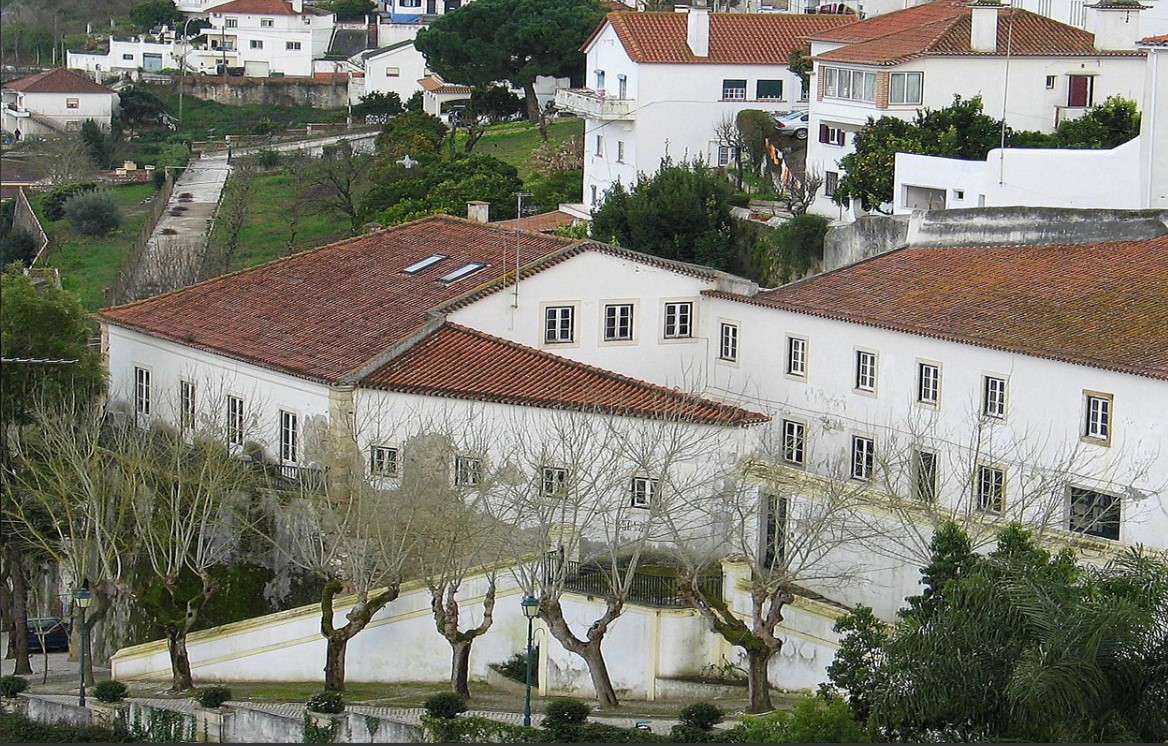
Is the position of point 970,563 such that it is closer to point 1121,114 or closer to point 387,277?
point 387,277

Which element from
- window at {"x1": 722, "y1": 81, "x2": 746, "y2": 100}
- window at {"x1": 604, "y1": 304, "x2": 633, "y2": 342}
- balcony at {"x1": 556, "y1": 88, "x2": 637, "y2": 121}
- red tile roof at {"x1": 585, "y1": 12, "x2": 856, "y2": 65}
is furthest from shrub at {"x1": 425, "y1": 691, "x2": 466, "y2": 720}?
window at {"x1": 722, "y1": 81, "x2": 746, "y2": 100}

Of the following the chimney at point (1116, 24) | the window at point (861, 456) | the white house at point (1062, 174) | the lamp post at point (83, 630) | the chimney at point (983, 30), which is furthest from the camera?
the chimney at point (1116, 24)

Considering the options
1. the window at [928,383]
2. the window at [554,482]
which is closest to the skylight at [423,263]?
the window at [554,482]

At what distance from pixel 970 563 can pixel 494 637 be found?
376 inches

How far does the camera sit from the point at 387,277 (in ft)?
161

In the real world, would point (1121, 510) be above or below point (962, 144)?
below

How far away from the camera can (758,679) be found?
1442 inches

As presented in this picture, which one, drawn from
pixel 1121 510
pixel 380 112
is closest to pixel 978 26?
pixel 1121 510

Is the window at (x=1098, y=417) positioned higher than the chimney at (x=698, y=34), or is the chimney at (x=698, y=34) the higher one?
the chimney at (x=698, y=34)

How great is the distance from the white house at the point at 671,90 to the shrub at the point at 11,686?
1178 inches

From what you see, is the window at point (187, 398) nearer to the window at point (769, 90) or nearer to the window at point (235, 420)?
the window at point (235, 420)

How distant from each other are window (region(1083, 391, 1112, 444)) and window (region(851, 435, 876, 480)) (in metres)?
5.40

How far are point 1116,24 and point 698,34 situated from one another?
13020 mm

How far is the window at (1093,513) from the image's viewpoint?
126ft
